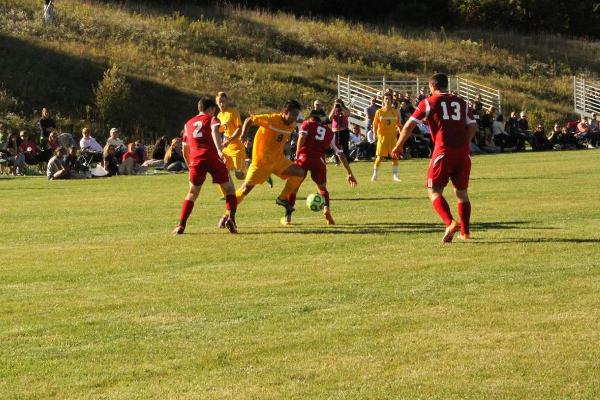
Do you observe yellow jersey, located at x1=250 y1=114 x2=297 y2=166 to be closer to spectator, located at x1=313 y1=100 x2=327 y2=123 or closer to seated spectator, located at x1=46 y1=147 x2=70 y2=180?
spectator, located at x1=313 y1=100 x2=327 y2=123

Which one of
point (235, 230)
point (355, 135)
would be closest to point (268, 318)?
point (235, 230)

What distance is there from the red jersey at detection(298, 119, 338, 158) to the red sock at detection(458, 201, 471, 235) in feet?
10.9

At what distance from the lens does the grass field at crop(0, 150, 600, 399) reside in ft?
26.2

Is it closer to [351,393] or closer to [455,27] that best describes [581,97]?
[455,27]

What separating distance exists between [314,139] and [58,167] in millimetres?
13710

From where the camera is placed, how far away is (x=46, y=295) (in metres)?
11.5

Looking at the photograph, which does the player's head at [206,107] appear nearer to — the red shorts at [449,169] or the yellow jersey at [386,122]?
the red shorts at [449,169]

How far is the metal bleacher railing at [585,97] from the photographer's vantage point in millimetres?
54406

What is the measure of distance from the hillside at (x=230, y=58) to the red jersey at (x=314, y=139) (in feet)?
84.7

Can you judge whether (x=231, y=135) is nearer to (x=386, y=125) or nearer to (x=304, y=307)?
(x=386, y=125)

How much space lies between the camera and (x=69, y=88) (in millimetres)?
45656

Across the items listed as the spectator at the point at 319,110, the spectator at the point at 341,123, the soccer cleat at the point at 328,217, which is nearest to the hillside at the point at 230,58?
the spectator at the point at 341,123

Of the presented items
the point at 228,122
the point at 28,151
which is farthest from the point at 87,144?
the point at 228,122

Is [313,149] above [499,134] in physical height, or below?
above
